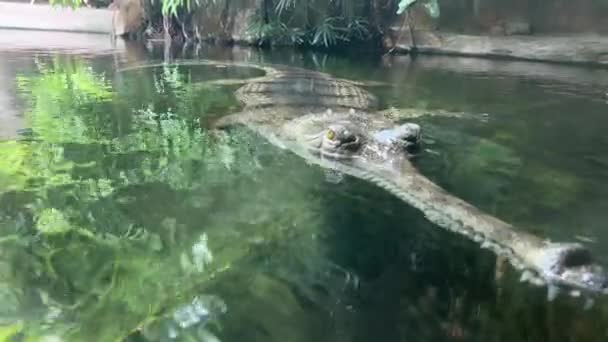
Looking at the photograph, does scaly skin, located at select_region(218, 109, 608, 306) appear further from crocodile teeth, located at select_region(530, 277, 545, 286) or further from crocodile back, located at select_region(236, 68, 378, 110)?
crocodile back, located at select_region(236, 68, 378, 110)

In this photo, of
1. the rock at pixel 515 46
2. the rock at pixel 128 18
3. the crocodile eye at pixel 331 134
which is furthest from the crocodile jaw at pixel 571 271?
the rock at pixel 128 18

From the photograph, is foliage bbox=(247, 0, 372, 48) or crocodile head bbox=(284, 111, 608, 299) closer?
crocodile head bbox=(284, 111, 608, 299)

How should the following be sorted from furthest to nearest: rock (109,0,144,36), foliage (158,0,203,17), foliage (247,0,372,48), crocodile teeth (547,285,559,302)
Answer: rock (109,0,144,36)
foliage (247,0,372,48)
foliage (158,0,203,17)
crocodile teeth (547,285,559,302)

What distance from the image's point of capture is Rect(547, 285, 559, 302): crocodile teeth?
214 centimetres

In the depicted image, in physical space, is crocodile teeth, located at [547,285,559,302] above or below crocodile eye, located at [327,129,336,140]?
below

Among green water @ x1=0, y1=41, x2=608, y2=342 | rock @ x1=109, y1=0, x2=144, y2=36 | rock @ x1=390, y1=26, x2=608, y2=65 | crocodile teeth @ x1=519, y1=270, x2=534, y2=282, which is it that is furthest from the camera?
rock @ x1=109, y1=0, x2=144, y2=36

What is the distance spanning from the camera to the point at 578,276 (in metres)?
2.18

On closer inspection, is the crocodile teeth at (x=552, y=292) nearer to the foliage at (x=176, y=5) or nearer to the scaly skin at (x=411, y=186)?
the scaly skin at (x=411, y=186)

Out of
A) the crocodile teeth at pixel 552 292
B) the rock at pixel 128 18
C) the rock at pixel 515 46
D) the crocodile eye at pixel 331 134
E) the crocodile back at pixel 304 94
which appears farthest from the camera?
the rock at pixel 128 18

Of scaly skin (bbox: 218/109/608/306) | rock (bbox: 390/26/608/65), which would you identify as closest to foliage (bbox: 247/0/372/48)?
rock (bbox: 390/26/608/65)

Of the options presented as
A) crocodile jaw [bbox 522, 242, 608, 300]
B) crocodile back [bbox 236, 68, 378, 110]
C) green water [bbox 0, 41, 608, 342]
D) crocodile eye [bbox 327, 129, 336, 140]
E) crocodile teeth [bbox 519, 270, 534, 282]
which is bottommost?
green water [bbox 0, 41, 608, 342]

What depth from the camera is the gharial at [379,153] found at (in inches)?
87.0

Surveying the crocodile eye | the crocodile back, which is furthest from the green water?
the crocodile back

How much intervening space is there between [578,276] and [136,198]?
2121 millimetres
